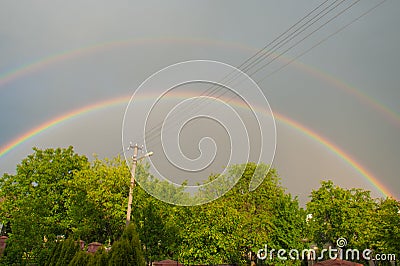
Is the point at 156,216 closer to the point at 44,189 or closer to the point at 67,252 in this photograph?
the point at 67,252

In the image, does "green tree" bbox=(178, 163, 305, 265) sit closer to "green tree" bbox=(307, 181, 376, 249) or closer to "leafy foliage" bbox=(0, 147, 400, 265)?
"leafy foliage" bbox=(0, 147, 400, 265)

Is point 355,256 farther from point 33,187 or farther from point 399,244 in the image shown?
point 33,187

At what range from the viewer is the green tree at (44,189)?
28391 millimetres

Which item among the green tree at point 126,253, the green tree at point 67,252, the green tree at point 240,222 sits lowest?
the green tree at point 67,252

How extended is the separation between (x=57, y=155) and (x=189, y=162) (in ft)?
84.6

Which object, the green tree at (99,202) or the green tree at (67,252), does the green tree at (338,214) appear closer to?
the green tree at (99,202)

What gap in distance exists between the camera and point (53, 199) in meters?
30.1

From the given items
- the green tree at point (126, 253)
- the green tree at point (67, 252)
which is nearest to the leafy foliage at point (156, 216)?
the green tree at point (67, 252)

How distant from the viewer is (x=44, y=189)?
30797mm

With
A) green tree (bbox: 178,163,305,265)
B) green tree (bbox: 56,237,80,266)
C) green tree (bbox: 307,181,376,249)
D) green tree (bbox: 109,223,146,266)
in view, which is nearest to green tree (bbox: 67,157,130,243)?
green tree (bbox: 178,163,305,265)

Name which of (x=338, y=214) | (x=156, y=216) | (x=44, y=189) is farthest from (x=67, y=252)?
(x=338, y=214)

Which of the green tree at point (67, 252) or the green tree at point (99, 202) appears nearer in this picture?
the green tree at point (67, 252)

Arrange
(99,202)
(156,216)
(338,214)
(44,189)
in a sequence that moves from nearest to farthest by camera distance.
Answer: (156,216) < (99,202) < (44,189) < (338,214)

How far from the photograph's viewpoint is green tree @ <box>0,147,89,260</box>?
28.4 metres
